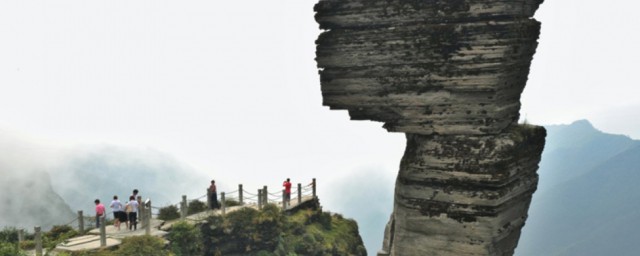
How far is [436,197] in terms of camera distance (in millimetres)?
6648

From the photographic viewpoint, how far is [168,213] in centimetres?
2269

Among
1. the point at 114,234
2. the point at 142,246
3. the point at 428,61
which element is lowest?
the point at 142,246

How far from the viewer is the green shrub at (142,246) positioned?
16422mm

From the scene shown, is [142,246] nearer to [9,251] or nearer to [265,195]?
[9,251]

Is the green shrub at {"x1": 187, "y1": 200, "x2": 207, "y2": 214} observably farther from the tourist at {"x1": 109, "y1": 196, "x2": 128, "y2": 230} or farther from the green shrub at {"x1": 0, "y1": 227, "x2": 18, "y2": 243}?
the green shrub at {"x1": 0, "y1": 227, "x2": 18, "y2": 243}

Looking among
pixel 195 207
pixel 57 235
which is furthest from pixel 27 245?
pixel 195 207

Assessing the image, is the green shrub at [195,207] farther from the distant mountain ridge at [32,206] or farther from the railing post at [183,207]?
the distant mountain ridge at [32,206]

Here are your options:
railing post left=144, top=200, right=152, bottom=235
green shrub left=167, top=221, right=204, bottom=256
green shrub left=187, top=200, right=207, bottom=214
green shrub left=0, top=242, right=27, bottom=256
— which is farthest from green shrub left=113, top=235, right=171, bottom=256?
green shrub left=187, top=200, right=207, bottom=214

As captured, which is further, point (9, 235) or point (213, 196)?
point (213, 196)

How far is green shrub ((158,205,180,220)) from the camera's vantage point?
22.7 metres

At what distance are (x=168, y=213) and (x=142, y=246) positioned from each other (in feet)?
19.5

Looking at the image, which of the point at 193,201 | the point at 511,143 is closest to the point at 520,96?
the point at 511,143

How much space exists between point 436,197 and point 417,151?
2.07 feet

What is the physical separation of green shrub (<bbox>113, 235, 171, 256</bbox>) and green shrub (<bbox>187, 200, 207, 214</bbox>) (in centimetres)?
616
